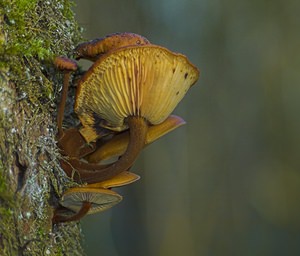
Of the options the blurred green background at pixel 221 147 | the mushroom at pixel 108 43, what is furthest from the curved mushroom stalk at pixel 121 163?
the blurred green background at pixel 221 147

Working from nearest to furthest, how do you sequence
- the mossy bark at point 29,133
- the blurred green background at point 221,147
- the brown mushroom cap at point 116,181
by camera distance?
the mossy bark at point 29,133
the brown mushroom cap at point 116,181
the blurred green background at point 221,147

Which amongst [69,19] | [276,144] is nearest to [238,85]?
[276,144]

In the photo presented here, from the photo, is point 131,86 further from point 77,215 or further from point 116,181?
point 77,215

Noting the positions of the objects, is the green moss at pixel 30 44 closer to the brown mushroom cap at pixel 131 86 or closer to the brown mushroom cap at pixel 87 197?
the brown mushroom cap at pixel 131 86

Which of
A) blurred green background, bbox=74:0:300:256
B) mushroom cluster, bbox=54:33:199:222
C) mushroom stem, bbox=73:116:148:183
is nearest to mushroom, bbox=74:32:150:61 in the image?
mushroom cluster, bbox=54:33:199:222

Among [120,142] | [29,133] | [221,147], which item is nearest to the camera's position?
[29,133]

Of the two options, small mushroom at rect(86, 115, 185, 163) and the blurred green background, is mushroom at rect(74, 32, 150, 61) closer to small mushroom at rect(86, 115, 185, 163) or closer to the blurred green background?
small mushroom at rect(86, 115, 185, 163)

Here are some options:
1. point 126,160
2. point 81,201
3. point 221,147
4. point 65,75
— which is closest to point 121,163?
point 126,160
